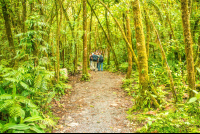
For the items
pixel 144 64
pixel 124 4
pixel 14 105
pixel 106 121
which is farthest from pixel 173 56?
pixel 14 105

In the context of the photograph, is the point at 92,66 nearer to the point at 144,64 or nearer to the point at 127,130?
the point at 144,64

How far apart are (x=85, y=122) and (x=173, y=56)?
962 centimetres

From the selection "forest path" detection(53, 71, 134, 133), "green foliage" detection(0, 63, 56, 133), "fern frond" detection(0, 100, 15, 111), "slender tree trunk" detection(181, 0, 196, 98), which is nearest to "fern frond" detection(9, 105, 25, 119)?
"green foliage" detection(0, 63, 56, 133)

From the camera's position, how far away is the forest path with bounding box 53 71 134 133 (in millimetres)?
4039

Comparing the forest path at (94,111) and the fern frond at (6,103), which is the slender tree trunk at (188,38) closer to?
the forest path at (94,111)

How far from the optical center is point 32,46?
4684 mm

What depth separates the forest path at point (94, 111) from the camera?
404 cm

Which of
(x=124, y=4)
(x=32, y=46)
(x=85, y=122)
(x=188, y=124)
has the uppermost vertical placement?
(x=124, y=4)

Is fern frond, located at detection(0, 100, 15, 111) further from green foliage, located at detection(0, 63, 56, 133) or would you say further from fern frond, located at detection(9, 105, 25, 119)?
fern frond, located at detection(9, 105, 25, 119)

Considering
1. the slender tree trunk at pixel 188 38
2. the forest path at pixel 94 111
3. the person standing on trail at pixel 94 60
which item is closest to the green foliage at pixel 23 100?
the forest path at pixel 94 111

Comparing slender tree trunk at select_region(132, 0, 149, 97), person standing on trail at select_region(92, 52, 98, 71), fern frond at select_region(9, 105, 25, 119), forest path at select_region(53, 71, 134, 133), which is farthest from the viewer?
person standing on trail at select_region(92, 52, 98, 71)

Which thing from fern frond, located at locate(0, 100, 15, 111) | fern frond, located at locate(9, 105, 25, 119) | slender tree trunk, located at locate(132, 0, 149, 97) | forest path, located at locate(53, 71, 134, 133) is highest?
slender tree trunk, located at locate(132, 0, 149, 97)

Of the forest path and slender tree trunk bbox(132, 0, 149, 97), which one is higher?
slender tree trunk bbox(132, 0, 149, 97)

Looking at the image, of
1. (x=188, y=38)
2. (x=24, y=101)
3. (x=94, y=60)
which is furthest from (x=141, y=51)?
(x=94, y=60)
